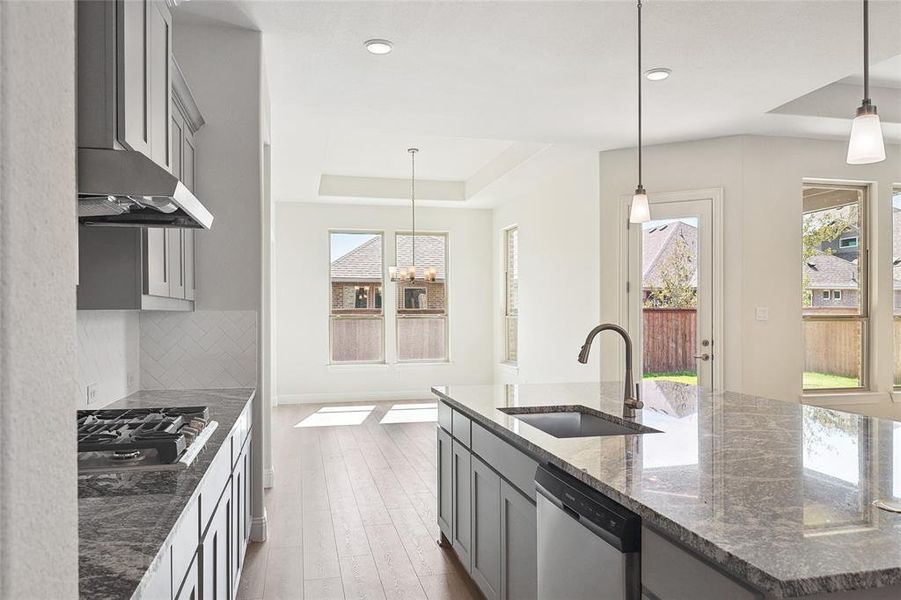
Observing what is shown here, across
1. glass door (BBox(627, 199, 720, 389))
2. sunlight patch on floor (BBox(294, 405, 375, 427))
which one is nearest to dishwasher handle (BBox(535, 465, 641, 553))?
glass door (BBox(627, 199, 720, 389))

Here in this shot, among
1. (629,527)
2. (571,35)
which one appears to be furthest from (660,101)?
(629,527)

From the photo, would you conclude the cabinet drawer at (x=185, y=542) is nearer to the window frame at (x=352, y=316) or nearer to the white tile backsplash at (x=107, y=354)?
the white tile backsplash at (x=107, y=354)

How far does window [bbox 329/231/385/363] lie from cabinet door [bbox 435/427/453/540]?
581cm

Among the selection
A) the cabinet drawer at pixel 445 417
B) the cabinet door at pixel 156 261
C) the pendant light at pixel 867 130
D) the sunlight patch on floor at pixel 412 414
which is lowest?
the sunlight patch on floor at pixel 412 414

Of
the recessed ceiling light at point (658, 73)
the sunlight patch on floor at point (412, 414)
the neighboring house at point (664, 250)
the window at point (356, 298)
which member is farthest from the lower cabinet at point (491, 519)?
the window at point (356, 298)

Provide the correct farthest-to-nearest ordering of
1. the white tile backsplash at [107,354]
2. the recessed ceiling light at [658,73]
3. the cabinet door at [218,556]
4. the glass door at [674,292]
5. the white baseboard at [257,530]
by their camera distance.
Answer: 1. the glass door at [674,292]
2. the recessed ceiling light at [658,73]
3. the white baseboard at [257,530]
4. the white tile backsplash at [107,354]
5. the cabinet door at [218,556]

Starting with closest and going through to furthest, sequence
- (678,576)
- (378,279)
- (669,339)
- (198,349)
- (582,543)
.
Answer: (678,576) < (582,543) < (198,349) < (669,339) < (378,279)

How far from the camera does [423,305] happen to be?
9.41 metres

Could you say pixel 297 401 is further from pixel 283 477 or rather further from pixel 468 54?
pixel 468 54

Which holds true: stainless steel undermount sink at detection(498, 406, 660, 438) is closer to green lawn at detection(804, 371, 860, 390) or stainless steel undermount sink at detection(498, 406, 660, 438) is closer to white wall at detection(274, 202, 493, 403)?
green lawn at detection(804, 371, 860, 390)

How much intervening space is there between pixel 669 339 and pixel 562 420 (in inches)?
136

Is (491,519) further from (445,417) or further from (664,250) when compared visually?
(664,250)

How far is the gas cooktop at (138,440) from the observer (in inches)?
71.7

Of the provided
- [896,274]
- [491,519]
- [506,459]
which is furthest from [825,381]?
[506,459]
